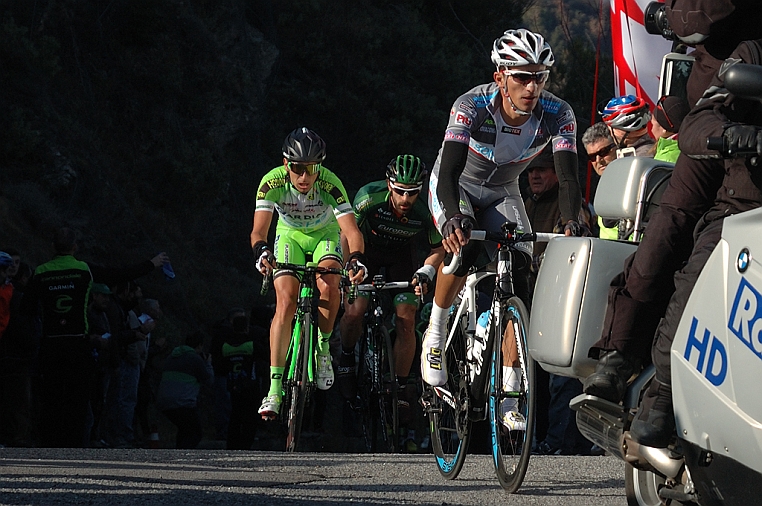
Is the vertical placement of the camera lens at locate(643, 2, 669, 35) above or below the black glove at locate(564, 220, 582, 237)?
above

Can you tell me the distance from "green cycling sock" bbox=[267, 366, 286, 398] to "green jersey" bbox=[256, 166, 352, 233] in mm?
1403

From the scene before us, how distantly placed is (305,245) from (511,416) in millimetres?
5323

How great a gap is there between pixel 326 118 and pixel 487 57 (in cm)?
555

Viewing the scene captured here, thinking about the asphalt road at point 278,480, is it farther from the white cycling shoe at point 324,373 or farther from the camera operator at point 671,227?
the camera operator at point 671,227

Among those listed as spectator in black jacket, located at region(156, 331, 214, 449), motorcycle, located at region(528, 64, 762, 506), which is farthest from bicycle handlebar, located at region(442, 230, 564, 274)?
spectator in black jacket, located at region(156, 331, 214, 449)

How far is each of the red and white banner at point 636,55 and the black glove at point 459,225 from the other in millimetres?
3767

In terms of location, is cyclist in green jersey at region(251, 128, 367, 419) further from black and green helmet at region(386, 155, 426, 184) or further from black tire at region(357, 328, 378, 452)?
black tire at region(357, 328, 378, 452)

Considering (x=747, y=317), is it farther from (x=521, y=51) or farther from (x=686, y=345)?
(x=521, y=51)

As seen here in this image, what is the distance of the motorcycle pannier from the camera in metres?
A: 4.74

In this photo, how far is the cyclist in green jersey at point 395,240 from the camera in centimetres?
1183

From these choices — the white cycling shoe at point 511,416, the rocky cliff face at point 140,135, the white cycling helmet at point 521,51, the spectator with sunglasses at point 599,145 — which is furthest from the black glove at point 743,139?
the rocky cliff face at point 140,135

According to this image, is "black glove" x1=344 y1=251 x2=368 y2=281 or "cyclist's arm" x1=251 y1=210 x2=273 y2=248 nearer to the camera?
"black glove" x1=344 y1=251 x2=368 y2=281

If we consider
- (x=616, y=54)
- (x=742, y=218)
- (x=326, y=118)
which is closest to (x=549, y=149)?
(x=616, y=54)

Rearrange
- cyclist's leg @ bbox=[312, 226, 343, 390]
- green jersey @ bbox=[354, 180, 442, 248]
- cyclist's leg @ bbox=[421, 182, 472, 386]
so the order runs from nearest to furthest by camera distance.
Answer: cyclist's leg @ bbox=[421, 182, 472, 386], cyclist's leg @ bbox=[312, 226, 343, 390], green jersey @ bbox=[354, 180, 442, 248]
